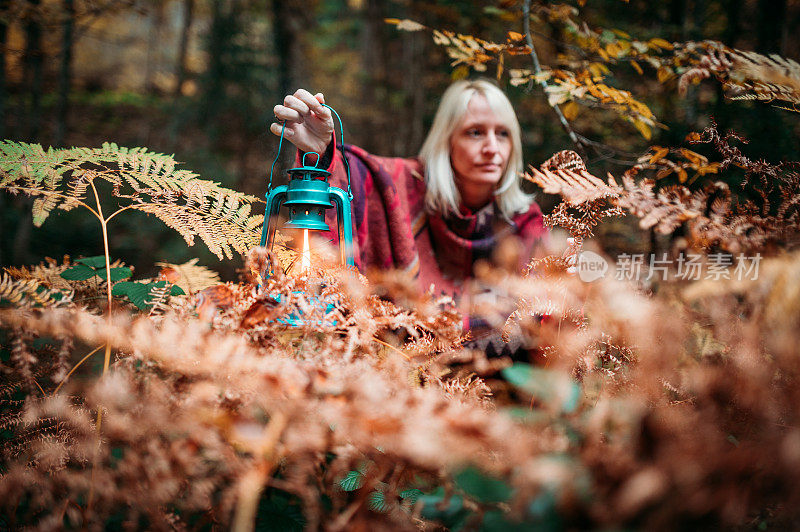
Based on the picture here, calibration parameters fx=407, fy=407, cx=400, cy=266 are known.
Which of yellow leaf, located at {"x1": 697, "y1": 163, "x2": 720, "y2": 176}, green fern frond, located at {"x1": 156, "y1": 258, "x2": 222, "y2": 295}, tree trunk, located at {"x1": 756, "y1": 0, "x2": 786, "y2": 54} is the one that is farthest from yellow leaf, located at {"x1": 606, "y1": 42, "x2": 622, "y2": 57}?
green fern frond, located at {"x1": 156, "y1": 258, "x2": 222, "y2": 295}

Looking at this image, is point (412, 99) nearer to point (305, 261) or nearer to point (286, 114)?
point (286, 114)

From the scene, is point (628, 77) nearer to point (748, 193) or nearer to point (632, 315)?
point (748, 193)

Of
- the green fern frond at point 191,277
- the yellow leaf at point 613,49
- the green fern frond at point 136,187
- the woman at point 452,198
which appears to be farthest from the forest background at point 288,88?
the green fern frond at point 191,277

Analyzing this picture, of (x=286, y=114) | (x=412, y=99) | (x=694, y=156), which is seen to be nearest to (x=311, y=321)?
(x=286, y=114)

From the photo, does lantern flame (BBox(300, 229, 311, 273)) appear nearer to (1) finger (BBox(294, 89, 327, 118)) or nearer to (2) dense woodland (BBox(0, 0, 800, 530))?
(2) dense woodland (BBox(0, 0, 800, 530))

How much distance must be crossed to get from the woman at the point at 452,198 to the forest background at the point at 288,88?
364 mm

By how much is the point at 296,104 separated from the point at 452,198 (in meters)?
1.20

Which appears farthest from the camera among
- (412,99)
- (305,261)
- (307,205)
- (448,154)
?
(412,99)

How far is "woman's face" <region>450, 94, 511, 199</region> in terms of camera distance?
227cm

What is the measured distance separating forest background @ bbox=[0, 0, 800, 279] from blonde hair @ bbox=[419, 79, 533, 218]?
304 mm

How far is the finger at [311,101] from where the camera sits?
4.19ft

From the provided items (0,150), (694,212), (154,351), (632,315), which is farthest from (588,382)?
(0,150)

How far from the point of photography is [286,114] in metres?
1.28

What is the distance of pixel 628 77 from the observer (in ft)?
10.9
